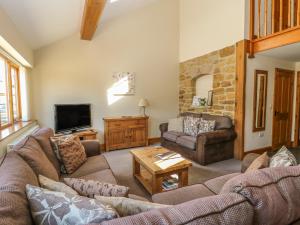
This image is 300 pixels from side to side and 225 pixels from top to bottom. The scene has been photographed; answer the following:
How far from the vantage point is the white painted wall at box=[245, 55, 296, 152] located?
12.9ft

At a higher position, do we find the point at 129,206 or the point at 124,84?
the point at 124,84

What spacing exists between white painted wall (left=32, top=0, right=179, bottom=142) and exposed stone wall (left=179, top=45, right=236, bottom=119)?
0.49m

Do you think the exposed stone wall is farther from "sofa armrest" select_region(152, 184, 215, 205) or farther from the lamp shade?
"sofa armrest" select_region(152, 184, 215, 205)

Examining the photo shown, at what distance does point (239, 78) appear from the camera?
3.87 metres

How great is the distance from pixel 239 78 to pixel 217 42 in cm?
108

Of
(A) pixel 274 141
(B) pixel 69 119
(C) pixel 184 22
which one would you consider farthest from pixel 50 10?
(A) pixel 274 141

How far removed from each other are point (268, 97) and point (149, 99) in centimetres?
288

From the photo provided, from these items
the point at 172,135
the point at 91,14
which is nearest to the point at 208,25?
the point at 172,135

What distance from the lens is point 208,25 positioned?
15.1ft

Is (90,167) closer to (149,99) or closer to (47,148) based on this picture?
(47,148)

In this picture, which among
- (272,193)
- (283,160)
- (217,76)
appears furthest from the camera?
(217,76)

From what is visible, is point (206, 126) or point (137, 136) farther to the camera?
point (137, 136)

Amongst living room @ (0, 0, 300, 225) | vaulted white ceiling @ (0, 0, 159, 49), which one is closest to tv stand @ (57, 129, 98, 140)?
living room @ (0, 0, 300, 225)

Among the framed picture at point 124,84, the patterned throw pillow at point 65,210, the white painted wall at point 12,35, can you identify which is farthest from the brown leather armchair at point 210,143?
the white painted wall at point 12,35
